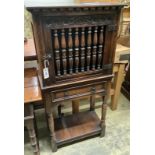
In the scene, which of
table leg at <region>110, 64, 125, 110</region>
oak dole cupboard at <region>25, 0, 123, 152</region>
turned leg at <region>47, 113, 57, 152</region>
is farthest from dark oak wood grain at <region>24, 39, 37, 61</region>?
table leg at <region>110, 64, 125, 110</region>

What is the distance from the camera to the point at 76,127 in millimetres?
1731

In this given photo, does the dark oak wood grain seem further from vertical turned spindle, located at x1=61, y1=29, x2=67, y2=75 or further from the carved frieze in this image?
the carved frieze

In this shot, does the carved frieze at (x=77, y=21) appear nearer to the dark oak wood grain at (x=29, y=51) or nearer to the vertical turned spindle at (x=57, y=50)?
the vertical turned spindle at (x=57, y=50)

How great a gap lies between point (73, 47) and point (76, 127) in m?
0.92

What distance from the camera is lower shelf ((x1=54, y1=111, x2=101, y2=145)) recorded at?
1.62 meters

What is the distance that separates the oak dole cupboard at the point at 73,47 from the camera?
1.03 meters

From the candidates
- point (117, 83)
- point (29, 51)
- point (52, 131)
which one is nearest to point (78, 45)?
point (29, 51)

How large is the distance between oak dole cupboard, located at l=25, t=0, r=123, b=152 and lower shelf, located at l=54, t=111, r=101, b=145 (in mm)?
149

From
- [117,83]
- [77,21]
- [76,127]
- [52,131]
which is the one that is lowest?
[76,127]

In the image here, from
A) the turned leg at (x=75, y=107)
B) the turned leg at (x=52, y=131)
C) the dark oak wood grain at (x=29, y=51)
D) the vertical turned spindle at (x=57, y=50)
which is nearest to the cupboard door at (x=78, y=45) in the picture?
the vertical turned spindle at (x=57, y=50)

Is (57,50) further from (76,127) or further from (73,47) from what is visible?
(76,127)
